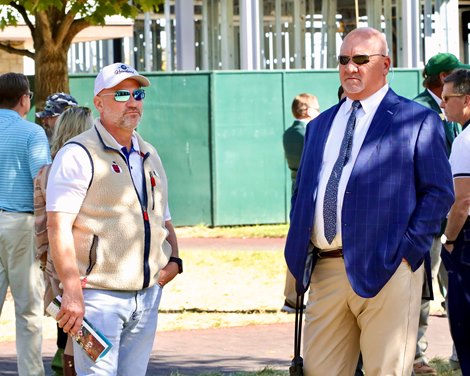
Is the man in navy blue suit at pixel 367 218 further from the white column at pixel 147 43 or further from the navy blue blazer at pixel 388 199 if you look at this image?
the white column at pixel 147 43

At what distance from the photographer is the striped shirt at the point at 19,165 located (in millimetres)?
7496

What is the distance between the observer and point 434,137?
17.7ft

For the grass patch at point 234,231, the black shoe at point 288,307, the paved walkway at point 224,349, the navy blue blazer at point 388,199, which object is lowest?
the paved walkway at point 224,349

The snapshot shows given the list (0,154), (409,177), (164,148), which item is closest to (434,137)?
(409,177)

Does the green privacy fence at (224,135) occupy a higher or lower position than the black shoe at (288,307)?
higher

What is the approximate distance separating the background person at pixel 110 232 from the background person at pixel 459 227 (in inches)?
78.8

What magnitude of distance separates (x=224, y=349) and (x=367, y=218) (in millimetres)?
4170

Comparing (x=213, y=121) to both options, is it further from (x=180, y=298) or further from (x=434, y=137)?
(x=434, y=137)

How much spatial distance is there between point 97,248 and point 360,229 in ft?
3.90

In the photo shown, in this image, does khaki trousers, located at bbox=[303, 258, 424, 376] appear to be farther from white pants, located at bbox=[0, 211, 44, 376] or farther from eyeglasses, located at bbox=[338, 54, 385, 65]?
white pants, located at bbox=[0, 211, 44, 376]

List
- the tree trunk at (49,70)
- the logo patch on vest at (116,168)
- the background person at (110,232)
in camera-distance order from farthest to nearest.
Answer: the tree trunk at (49,70) < the logo patch on vest at (116,168) < the background person at (110,232)

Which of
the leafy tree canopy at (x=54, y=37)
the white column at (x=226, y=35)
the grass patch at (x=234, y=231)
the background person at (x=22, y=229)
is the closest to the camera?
the background person at (x=22, y=229)

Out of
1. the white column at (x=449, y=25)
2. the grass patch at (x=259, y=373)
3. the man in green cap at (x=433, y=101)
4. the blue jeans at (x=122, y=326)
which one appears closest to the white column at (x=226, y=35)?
the white column at (x=449, y=25)

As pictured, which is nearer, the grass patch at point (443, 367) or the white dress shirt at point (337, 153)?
the white dress shirt at point (337, 153)
